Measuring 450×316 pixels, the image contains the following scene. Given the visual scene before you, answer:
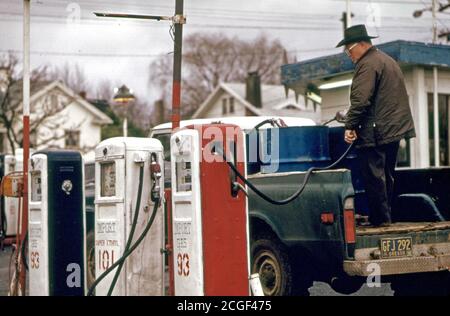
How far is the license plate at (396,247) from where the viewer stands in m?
7.60

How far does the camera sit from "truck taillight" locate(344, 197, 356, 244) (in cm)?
731

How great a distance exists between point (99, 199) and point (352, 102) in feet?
8.71

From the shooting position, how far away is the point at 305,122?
1070cm

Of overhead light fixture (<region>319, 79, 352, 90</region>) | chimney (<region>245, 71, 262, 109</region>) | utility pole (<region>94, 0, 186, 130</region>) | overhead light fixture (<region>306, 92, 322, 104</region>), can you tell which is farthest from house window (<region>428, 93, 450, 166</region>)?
chimney (<region>245, 71, 262, 109</region>)

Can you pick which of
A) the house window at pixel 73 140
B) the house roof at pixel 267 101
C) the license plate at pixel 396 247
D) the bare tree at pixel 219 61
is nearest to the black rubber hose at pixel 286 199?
the license plate at pixel 396 247

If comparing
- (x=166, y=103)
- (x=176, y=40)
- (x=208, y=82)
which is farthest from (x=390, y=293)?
(x=208, y=82)

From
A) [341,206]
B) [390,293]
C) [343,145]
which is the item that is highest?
[343,145]

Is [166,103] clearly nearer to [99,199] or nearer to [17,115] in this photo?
[17,115]

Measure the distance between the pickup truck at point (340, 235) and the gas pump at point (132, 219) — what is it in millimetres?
1391

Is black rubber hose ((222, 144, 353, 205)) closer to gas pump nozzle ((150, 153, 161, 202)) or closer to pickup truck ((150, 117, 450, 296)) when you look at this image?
pickup truck ((150, 117, 450, 296))

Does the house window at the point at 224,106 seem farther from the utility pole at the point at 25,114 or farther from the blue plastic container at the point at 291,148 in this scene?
the utility pole at the point at 25,114

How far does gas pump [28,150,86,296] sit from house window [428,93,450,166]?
8825 mm

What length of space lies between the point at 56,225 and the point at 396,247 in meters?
3.12

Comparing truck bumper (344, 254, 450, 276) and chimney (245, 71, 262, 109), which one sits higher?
chimney (245, 71, 262, 109)
